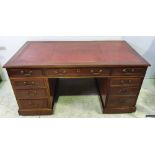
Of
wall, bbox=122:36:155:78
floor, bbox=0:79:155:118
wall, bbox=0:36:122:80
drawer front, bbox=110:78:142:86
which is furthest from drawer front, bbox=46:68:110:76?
wall, bbox=122:36:155:78

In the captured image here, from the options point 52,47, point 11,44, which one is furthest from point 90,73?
point 11,44

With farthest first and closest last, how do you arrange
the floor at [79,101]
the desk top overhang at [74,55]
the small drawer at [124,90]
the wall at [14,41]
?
the wall at [14,41]
the floor at [79,101]
the small drawer at [124,90]
the desk top overhang at [74,55]

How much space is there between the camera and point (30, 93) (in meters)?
1.51

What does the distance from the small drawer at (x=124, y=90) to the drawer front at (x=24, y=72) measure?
2.41 feet

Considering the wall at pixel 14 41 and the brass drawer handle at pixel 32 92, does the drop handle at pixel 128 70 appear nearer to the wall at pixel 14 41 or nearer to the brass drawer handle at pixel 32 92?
the wall at pixel 14 41

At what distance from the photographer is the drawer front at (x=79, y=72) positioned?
4.51 feet

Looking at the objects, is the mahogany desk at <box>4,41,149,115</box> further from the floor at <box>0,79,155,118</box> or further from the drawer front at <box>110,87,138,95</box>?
the floor at <box>0,79,155,118</box>

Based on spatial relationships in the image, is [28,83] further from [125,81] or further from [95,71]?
[125,81]

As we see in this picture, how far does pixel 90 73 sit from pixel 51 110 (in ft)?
2.10

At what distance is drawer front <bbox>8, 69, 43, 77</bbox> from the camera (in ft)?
4.45

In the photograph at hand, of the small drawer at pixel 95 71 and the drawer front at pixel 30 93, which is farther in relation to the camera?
the drawer front at pixel 30 93

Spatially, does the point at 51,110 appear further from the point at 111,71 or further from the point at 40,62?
the point at 111,71

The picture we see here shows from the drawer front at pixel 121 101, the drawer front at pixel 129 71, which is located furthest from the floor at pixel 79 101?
the drawer front at pixel 129 71

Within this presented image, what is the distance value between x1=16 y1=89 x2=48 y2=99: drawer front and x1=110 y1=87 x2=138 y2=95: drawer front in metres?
0.69
